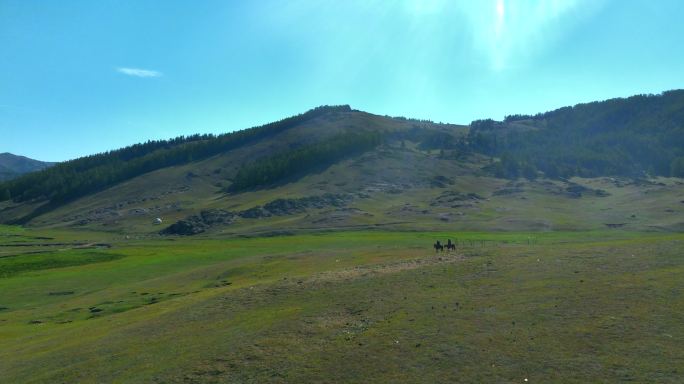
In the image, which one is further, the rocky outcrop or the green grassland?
the rocky outcrop

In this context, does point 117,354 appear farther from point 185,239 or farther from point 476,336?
point 185,239

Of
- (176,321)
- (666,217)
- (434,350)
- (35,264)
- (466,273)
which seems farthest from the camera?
(666,217)

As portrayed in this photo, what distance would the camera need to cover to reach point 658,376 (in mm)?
19891

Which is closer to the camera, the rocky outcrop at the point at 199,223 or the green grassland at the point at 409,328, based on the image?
the green grassland at the point at 409,328

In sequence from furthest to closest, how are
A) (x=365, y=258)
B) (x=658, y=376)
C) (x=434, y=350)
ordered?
1. (x=365, y=258)
2. (x=434, y=350)
3. (x=658, y=376)

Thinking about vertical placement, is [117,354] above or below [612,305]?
below

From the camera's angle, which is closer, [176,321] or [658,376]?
[658,376]

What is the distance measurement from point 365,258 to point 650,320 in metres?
37.9

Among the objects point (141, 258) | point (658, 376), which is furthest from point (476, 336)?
point (141, 258)

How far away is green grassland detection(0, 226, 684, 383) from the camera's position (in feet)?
73.3

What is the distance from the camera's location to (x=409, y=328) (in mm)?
27391

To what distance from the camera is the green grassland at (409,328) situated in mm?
22344

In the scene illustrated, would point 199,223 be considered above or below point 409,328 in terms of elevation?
above

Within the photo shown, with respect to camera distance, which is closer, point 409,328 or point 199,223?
point 409,328
